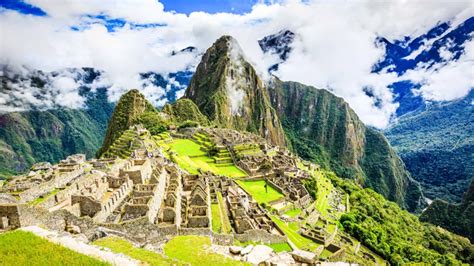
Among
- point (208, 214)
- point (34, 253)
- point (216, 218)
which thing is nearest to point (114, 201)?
point (208, 214)

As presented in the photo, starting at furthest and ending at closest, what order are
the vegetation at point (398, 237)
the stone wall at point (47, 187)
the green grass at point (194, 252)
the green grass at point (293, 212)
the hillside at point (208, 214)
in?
the vegetation at point (398, 237) < the green grass at point (293, 212) < the stone wall at point (47, 187) < the hillside at point (208, 214) < the green grass at point (194, 252)

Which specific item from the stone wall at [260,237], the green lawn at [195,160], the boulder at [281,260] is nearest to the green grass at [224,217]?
the stone wall at [260,237]

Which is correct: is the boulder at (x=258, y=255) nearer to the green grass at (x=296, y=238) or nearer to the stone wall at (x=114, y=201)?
the stone wall at (x=114, y=201)

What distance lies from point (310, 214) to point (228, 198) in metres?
18.0

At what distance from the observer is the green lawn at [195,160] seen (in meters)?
60.0

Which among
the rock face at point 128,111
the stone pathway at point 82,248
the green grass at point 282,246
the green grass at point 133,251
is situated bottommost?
the green grass at point 282,246

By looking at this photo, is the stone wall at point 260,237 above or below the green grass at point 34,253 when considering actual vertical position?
below

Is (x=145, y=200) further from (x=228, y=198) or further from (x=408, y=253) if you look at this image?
(x=408, y=253)

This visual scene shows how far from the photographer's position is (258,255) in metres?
14.5

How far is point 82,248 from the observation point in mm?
13172

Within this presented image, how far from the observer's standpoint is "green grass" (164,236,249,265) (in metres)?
15.2

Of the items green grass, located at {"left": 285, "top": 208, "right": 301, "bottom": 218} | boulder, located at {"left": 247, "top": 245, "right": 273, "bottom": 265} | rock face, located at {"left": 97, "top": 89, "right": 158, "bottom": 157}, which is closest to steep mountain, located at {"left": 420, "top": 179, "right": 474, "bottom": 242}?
green grass, located at {"left": 285, "top": 208, "right": 301, "bottom": 218}

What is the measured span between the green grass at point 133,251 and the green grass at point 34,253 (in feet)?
6.77

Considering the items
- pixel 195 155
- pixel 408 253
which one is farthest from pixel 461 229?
pixel 195 155
